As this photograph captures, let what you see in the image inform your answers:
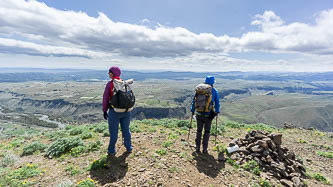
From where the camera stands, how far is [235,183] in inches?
264

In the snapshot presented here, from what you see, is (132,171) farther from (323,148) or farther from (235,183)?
(323,148)

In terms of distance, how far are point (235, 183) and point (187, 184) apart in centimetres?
213

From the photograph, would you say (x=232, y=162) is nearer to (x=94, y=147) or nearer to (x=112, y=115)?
(x=112, y=115)

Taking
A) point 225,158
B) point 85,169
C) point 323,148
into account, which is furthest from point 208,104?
point 323,148

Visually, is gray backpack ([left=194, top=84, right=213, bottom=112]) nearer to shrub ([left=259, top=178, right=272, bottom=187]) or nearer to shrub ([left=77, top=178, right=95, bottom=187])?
shrub ([left=259, top=178, right=272, bottom=187])

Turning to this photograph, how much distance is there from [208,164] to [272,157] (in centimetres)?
345

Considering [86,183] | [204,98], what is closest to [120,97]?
[86,183]

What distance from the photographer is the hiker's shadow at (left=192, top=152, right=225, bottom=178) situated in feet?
23.6

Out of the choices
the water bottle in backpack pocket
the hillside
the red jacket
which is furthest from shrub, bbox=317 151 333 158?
the red jacket

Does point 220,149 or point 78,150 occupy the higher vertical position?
point 78,150

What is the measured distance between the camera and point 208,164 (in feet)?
25.5

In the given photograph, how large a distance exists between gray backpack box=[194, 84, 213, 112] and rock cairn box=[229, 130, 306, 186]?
3168mm

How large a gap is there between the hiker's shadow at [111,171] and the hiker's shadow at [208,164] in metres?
3.28

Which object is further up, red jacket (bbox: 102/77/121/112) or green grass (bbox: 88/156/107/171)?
red jacket (bbox: 102/77/121/112)
